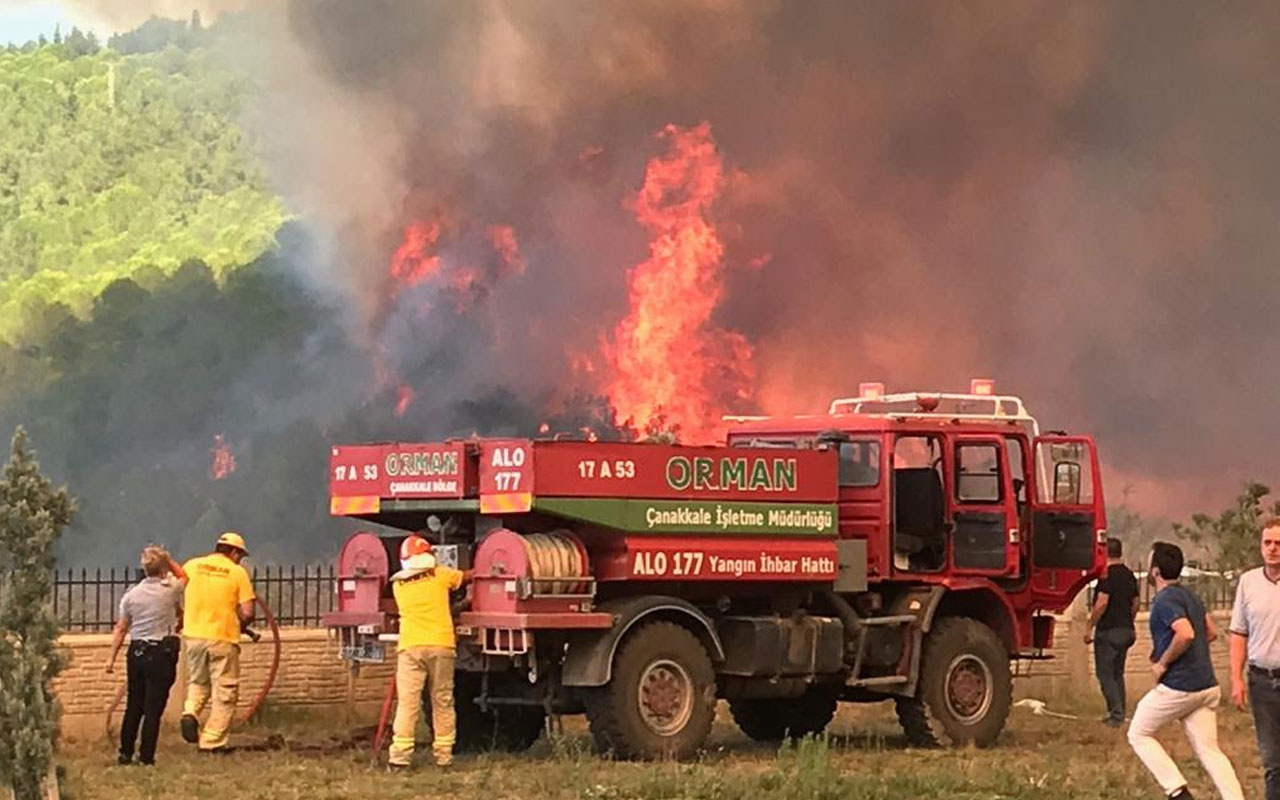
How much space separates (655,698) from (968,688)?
320 centimetres

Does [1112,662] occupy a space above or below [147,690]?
above

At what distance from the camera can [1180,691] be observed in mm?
13258

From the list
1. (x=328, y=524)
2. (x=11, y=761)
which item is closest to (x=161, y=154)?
A: (x=328, y=524)

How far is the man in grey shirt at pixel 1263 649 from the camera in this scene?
12648mm

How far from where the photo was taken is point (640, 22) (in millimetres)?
33844

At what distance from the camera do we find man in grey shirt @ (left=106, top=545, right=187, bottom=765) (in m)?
17.1

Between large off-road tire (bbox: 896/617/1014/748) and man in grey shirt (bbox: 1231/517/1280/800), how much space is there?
600 cm

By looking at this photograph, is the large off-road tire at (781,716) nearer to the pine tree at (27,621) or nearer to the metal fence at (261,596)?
the metal fence at (261,596)

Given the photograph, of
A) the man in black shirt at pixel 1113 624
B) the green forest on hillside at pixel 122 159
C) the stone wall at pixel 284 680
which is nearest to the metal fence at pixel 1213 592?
the stone wall at pixel 284 680

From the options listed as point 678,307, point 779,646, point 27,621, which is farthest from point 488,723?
point 678,307

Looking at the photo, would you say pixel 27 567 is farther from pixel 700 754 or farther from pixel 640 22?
pixel 640 22

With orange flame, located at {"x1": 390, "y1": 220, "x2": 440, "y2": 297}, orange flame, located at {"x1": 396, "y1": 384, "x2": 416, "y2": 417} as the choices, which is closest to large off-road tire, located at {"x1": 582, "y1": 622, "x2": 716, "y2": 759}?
orange flame, located at {"x1": 390, "y1": 220, "x2": 440, "y2": 297}

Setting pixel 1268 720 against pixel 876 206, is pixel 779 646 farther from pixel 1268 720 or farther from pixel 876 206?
pixel 876 206

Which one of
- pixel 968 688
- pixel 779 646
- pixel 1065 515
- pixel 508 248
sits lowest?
pixel 968 688
